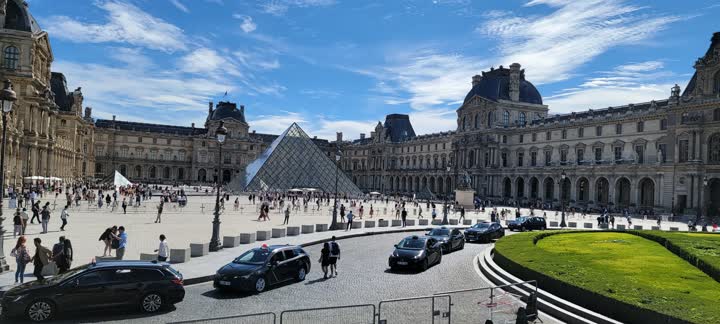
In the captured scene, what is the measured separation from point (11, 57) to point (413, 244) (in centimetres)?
4287

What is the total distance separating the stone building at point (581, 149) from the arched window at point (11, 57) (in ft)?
124

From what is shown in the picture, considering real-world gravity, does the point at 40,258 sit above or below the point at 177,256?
above

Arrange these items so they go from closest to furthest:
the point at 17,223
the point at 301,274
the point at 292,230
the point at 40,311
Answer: the point at 40,311 < the point at 301,274 < the point at 17,223 < the point at 292,230

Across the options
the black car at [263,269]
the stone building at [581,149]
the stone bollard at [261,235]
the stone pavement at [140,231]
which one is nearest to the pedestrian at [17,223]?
the stone pavement at [140,231]

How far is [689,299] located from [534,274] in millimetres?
3670

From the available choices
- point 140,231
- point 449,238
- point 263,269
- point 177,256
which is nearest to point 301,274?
point 263,269

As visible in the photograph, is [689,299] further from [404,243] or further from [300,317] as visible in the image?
[404,243]

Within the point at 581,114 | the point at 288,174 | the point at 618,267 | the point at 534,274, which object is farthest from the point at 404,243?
the point at 581,114

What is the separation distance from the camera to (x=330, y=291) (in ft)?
40.5

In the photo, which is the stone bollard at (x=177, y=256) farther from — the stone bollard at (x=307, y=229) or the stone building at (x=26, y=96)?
the stone building at (x=26, y=96)

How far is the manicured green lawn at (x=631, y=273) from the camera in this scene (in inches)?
339

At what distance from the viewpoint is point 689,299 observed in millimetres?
8922

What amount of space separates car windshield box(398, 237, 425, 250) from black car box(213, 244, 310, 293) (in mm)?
3536

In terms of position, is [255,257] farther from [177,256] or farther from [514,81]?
[514,81]
